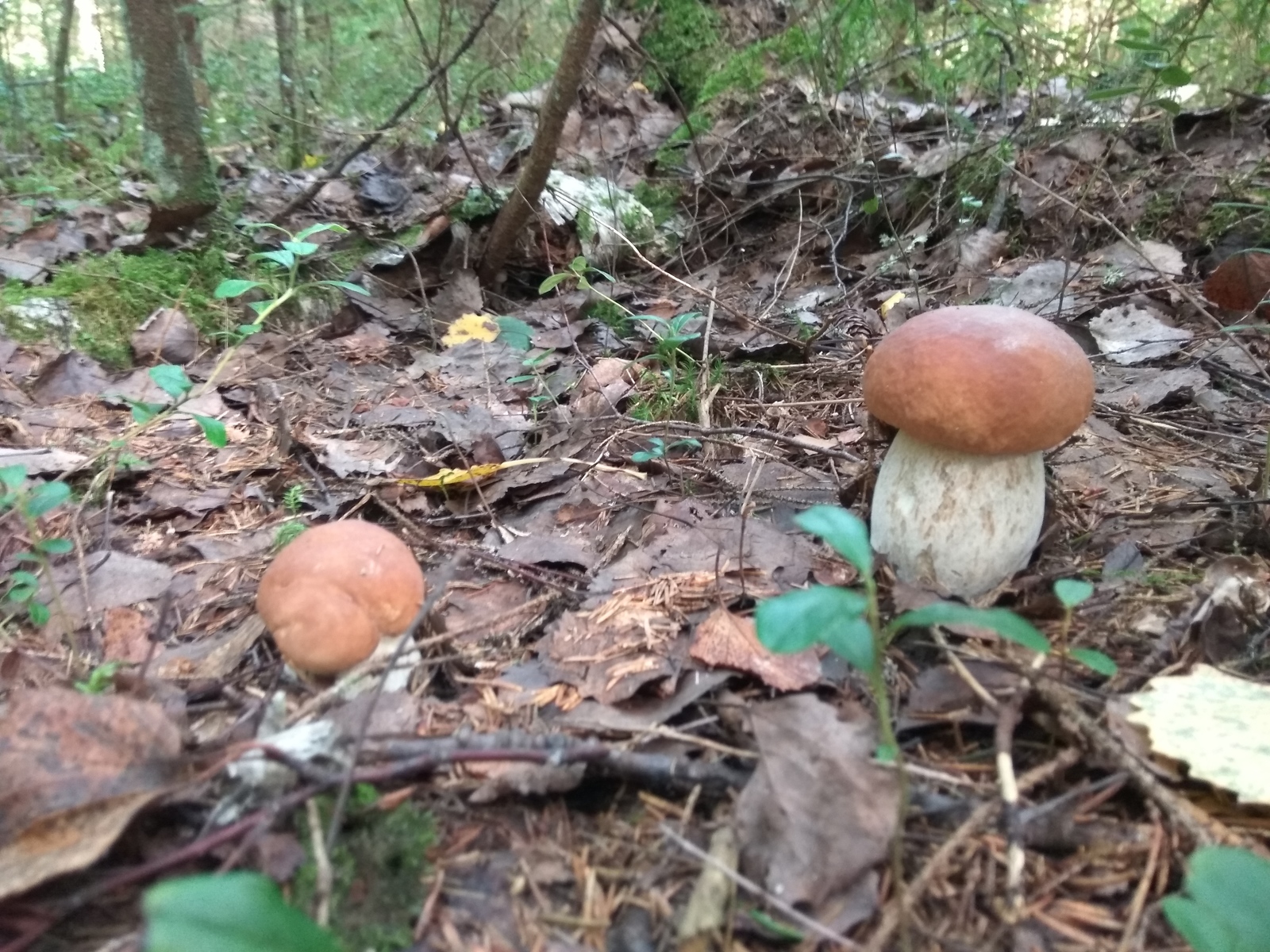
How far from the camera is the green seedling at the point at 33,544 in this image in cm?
209

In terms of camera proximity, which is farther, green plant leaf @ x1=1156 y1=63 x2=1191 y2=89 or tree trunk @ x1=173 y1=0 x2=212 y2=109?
tree trunk @ x1=173 y1=0 x2=212 y2=109

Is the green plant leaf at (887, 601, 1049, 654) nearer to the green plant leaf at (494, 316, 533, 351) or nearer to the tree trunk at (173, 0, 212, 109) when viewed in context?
the green plant leaf at (494, 316, 533, 351)

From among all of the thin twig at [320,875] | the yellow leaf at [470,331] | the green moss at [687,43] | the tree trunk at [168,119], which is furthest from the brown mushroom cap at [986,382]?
the green moss at [687,43]

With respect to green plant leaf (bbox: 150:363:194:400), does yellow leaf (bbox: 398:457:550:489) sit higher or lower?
lower

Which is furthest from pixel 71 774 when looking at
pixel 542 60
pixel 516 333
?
pixel 542 60

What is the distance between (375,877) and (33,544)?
1.63 meters

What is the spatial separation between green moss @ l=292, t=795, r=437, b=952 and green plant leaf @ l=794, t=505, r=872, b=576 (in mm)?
952

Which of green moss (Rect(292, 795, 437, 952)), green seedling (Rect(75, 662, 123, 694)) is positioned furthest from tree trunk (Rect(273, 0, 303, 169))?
green moss (Rect(292, 795, 437, 952))

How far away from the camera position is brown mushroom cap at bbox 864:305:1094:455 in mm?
2086

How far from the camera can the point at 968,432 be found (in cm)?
212

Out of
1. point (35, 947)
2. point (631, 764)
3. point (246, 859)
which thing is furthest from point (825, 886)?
point (35, 947)

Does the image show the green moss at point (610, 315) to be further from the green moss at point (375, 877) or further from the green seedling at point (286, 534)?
the green moss at point (375, 877)

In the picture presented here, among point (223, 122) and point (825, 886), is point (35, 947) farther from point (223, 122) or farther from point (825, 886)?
point (223, 122)

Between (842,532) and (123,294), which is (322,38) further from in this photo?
(842,532)
